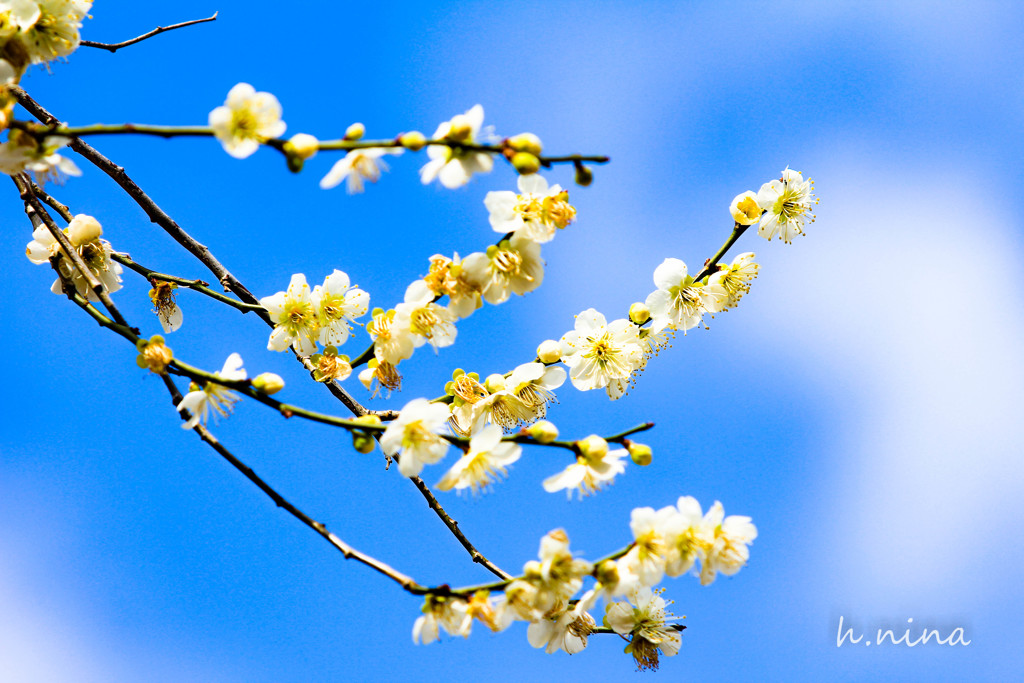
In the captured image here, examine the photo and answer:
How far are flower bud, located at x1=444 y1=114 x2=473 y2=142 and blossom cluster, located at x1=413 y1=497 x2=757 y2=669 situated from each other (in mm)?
815

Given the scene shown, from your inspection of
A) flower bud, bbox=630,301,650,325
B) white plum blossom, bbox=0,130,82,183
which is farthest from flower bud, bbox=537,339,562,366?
white plum blossom, bbox=0,130,82,183

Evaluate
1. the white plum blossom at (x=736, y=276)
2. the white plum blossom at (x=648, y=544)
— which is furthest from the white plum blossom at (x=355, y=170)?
the white plum blossom at (x=736, y=276)

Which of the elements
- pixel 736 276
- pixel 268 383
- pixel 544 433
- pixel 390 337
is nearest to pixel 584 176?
pixel 544 433

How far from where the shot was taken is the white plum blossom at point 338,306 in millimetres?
1943

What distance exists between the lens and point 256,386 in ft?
4.78

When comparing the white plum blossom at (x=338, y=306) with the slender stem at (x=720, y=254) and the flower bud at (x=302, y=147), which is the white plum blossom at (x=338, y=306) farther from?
the slender stem at (x=720, y=254)

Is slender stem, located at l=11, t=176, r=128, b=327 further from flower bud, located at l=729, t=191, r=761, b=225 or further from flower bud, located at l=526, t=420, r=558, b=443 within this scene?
flower bud, located at l=729, t=191, r=761, b=225

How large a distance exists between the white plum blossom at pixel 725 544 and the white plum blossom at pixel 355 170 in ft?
3.39

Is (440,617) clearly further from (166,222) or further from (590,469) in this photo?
(166,222)

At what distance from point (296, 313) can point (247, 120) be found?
61cm

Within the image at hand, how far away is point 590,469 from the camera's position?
1574 millimetres

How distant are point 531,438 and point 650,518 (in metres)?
0.30

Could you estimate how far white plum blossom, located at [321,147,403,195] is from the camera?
1.49 meters

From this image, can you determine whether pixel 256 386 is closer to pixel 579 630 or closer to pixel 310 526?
pixel 310 526
